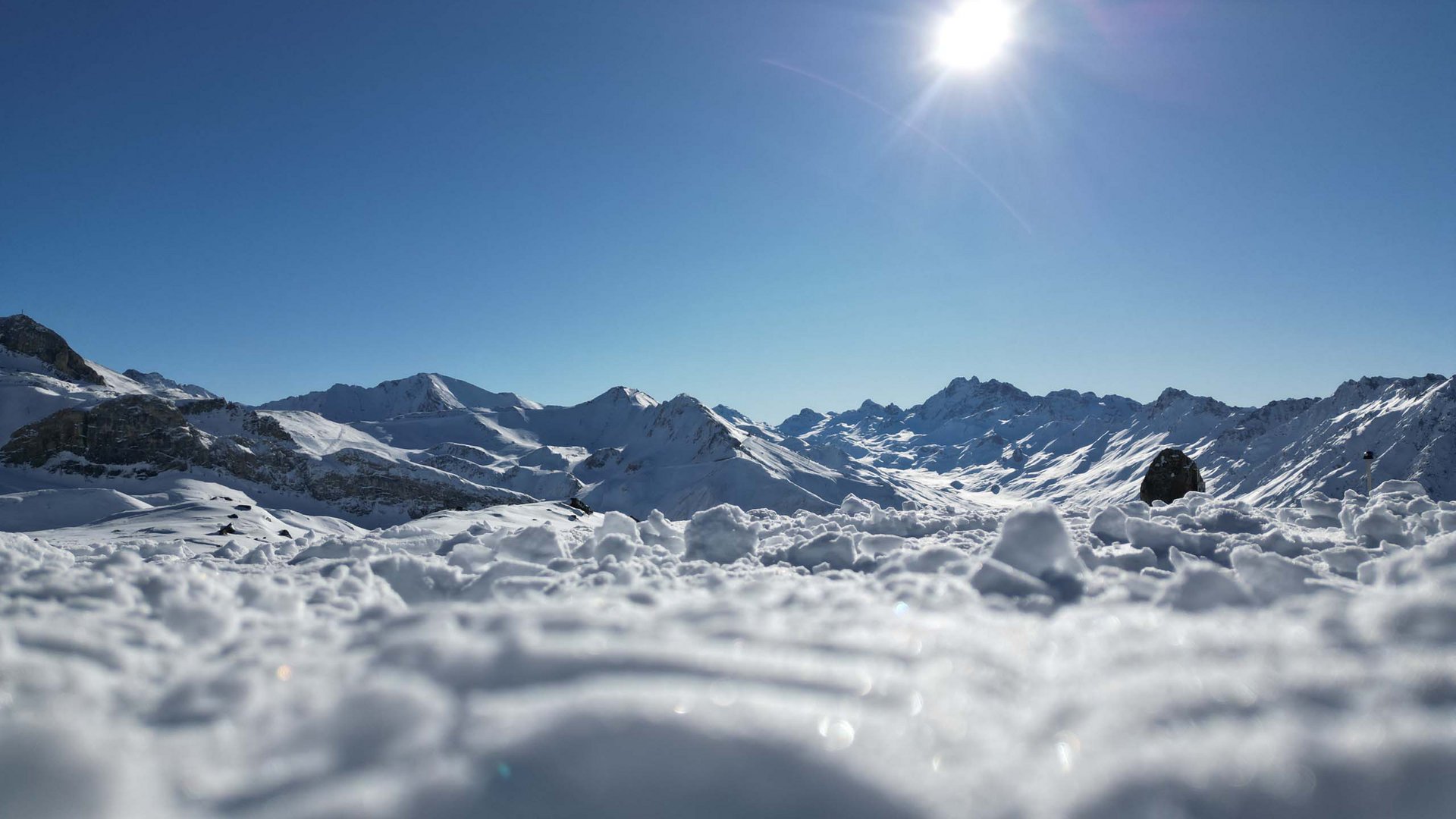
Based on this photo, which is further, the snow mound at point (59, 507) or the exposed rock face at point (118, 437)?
the exposed rock face at point (118, 437)

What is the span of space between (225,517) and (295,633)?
122ft

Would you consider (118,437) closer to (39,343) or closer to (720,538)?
(39,343)

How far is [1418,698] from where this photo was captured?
81.2 inches

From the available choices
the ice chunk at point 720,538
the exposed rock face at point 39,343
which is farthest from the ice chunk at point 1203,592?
the exposed rock face at point 39,343

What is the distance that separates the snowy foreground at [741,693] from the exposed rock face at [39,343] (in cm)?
10657

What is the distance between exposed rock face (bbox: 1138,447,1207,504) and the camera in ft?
65.7

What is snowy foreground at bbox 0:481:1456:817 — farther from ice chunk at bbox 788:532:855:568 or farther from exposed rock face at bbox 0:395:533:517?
exposed rock face at bbox 0:395:533:517

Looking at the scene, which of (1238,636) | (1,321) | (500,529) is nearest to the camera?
(1238,636)

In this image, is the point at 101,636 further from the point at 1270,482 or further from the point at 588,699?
the point at 1270,482

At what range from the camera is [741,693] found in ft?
7.43

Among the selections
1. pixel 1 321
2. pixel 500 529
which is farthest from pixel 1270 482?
pixel 1 321

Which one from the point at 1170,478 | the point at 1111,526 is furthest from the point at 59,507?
the point at 1170,478

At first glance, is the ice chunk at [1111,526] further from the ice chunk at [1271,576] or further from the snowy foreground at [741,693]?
the ice chunk at [1271,576]

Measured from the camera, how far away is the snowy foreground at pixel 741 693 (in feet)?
5.73
